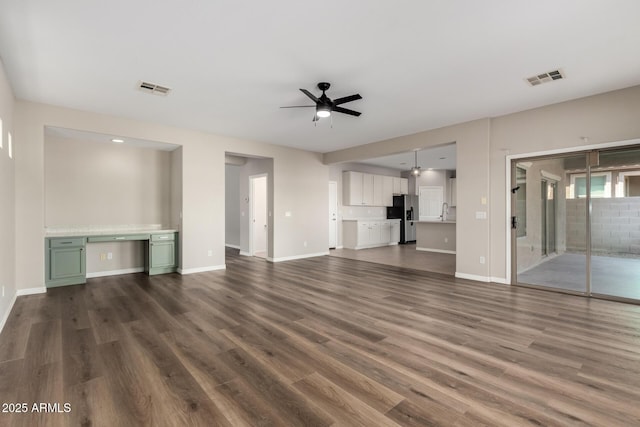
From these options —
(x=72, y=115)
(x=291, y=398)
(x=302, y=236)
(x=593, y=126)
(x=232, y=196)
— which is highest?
(x=72, y=115)

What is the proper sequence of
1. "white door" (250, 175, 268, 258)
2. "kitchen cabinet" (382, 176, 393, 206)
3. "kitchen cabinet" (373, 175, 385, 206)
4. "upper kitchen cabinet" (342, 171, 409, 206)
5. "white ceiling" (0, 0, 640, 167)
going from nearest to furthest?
"white ceiling" (0, 0, 640, 167) < "white door" (250, 175, 268, 258) < "upper kitchen cabinet" (342, 171, 409, 206) < "kitchen cabinet" (373, 175, 385, 206) < "kitchen cabinet" (382, 176, 393, 206)

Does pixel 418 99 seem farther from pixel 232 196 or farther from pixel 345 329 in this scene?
pixel 232 196

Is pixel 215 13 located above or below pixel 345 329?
above

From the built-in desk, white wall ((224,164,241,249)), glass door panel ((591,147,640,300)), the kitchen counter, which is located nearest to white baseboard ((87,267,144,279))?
the built-in desk

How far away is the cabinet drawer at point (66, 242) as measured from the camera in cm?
468

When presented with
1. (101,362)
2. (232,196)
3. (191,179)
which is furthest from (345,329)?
(232,196)

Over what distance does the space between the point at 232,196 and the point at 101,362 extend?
714cm

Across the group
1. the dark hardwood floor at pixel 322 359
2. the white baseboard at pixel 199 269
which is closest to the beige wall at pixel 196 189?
the white baseboard at pixel 199 269

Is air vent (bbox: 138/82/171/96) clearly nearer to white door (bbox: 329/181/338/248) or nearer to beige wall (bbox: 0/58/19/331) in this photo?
beige wall (bbox: 0/58/19/331)

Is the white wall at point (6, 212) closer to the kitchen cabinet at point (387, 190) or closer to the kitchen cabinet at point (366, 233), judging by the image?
the kitchen cabinet at point (366, 233)

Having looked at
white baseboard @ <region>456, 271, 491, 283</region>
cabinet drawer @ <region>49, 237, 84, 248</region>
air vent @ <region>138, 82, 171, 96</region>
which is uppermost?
air vent @ <region>138, 82, 171, 96</region>

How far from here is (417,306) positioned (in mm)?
3799

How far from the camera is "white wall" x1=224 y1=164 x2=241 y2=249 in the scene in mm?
9047

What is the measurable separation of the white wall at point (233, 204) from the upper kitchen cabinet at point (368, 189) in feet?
10.9
